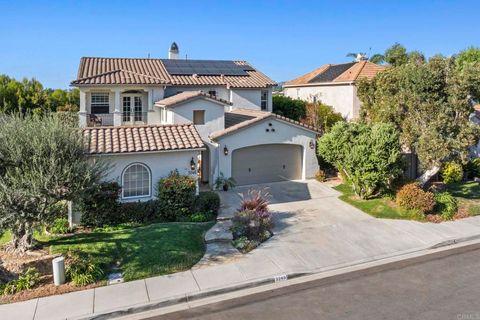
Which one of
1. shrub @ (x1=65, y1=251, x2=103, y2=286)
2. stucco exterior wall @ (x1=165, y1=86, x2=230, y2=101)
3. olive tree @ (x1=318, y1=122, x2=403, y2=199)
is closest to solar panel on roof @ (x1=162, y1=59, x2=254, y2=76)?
stucco exterior wall @ (x1=165, y1=86, x2=230, y2=101)

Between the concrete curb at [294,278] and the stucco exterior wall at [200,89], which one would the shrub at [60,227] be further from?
the stucco exterior wall at [200,89]

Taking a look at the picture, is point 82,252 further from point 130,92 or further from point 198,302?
point 130,92

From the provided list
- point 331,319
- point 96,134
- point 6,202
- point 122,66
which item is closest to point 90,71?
point 122,66

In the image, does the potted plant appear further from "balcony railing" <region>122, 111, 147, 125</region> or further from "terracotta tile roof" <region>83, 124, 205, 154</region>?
"balcony railing" <region>122, 111, 147, 125</region>

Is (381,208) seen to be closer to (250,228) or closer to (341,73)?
(250,228)

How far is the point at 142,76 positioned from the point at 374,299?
21.3m

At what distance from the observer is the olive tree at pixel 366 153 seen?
57.4 ft

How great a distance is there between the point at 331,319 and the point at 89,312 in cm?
571

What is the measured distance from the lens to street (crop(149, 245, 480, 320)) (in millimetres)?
9586

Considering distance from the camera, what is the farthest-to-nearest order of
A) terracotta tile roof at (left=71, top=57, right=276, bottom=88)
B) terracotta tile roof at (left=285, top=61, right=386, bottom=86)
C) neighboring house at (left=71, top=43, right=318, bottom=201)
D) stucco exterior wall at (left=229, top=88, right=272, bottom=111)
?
terracotta tile roof at (left=285, top=61, right=386, bottom=86), stucco exterior wall at (left=229, top=88, right=272, bottom=111), terracotta tile roof at (left=71, top=57, right=276, bottom=88), neighboring house at (left=71, top=43, right=318, bottom=201)

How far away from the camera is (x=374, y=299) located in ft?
33.8

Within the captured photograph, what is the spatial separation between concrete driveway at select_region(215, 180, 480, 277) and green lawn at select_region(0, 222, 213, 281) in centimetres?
185

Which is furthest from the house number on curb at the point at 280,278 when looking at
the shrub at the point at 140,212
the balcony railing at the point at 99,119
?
the balcony railing at the point at 99,119

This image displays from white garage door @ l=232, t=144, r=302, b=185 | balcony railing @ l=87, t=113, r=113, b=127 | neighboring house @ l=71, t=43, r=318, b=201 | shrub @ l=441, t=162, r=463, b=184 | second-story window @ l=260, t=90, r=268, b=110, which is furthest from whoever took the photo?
second-story window @ l=260, t=90, r=268, b=110
